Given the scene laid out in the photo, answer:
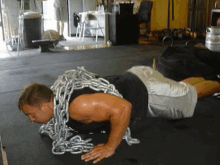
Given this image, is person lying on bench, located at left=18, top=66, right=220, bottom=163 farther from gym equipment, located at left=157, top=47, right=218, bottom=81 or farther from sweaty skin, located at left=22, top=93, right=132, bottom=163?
gym equipment, located at left=157, top=47, right=218, bottom=81

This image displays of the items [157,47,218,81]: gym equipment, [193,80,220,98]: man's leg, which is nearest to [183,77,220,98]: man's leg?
[193,80,220,98]: man's leg

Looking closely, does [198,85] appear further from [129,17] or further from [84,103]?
[129,17]

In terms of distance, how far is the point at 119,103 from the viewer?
1.10m

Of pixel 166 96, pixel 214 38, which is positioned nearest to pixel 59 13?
pixel 214 38

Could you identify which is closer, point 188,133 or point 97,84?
point 97,84

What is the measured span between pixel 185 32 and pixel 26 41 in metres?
3.71

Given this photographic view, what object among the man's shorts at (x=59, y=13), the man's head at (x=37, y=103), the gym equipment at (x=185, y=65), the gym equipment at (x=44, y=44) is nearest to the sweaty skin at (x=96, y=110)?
the man's head at (x=37, y=103)

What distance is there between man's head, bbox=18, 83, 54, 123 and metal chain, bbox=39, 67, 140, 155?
0.10ft

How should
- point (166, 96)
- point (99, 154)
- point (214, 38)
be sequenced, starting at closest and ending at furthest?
1. point (99, 154)
2. point (166, 96)
3. point (214, 38)

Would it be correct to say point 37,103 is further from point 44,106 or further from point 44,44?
point 44,44

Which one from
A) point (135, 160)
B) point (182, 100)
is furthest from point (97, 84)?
point (182, 100)

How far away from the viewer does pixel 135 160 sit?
1.20 m

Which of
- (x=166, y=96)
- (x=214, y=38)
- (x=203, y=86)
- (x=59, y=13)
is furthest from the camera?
(x=59, y=13)

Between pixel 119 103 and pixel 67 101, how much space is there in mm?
222
